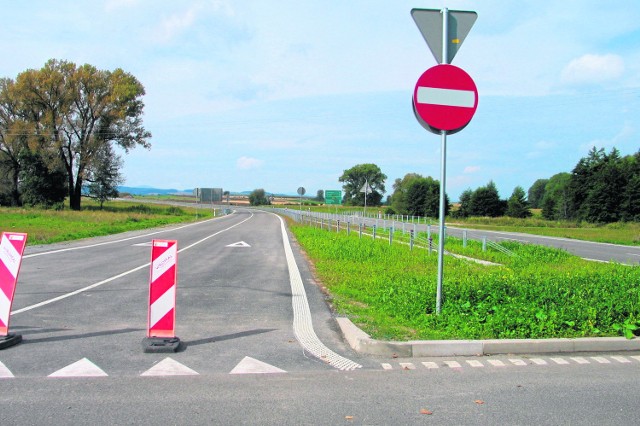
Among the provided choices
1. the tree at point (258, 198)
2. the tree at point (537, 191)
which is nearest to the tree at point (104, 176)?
the tree at point (258, 198)

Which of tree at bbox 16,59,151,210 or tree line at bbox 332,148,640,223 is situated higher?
tree at bbox 16,59,151,210

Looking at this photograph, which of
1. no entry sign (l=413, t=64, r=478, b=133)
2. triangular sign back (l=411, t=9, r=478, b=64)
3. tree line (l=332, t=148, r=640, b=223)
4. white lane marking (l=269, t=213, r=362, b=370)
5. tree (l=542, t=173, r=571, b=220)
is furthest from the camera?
tree (l=542, t=173, r=571, b=220)

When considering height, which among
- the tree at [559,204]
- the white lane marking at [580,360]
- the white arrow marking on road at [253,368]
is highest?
the tree at [559,204]

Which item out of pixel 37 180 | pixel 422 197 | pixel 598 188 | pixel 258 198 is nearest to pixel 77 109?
pixel 37 180

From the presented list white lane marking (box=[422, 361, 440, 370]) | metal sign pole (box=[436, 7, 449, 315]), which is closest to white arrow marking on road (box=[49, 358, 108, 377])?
white lane marking (box=[422, 361, 440, 370])

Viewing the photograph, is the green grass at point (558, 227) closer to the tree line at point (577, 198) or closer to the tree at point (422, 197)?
the tree line at point (577, 198)

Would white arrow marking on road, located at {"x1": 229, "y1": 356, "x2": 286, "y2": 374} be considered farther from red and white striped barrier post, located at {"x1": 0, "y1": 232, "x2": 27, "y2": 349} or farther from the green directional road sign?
the green directional road sign

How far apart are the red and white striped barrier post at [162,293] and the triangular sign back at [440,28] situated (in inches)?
161

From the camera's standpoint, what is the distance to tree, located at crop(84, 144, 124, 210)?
60.1 metres

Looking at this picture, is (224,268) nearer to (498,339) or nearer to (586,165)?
(498,339)

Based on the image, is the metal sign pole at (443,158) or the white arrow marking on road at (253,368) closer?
the white arrow marking on road at (253,368)

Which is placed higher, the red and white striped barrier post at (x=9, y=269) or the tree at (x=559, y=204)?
the tree at (x=559, y=204)

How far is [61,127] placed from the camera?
5803cm

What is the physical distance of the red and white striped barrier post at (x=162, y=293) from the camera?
5527 mm
